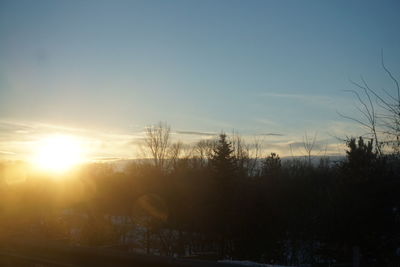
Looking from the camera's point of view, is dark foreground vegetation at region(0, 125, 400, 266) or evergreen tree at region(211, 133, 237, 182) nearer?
dark foreground vegetation at region(0, 125, 400, 266)

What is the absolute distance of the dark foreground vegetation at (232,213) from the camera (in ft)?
87.2

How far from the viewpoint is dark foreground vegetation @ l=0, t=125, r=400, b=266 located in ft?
87.2

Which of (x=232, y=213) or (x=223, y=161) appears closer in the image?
(x=232, y=213)

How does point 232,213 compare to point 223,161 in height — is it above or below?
below

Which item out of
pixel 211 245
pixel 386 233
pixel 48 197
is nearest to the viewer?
pixel 386 233

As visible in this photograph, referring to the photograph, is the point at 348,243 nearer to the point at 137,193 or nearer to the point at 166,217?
the point at 166,217

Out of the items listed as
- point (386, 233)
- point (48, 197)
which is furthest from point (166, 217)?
point (386, 233)

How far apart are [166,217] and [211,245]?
4.62m

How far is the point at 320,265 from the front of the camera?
1152 inches

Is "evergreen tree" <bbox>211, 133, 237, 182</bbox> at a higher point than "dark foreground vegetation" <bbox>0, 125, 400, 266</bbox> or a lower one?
higher

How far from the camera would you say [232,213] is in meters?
32.2

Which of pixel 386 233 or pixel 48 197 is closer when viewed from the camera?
pixel 386 233

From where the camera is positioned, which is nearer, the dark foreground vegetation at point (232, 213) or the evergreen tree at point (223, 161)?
the dark foreground vegetation at point (232, 213)

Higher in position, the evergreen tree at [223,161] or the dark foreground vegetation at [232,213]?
the evergreen tree at [223,161]
